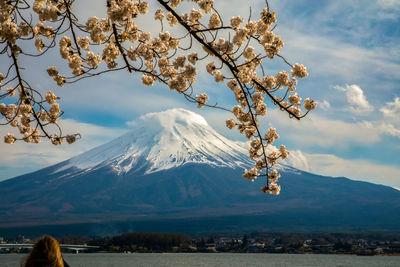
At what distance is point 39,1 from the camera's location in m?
4.60

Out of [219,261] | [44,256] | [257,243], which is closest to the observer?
[44,256]

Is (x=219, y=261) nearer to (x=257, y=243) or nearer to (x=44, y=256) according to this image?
(x=257, y=243)

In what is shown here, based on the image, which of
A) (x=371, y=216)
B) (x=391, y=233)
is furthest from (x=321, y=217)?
(x=391, y=233)

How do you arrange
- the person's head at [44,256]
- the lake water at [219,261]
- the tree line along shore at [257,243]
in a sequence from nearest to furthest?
the person's head at [44,256] < the lake water at [219,261] < the tree line along shore at [257,243]

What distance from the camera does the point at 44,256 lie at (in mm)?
3082

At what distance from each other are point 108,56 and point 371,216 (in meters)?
196

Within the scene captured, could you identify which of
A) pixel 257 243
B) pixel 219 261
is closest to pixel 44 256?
pixel 219 261

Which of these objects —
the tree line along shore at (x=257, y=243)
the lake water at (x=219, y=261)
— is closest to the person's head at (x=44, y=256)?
the lake water at (x=219, y=261)

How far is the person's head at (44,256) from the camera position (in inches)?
121

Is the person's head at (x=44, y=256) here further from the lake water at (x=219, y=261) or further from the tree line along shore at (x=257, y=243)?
the tree line along shore at (x=257, y=243)

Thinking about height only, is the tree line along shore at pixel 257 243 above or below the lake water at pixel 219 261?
above

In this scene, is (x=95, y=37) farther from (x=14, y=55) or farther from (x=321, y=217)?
(x=321, y=217)

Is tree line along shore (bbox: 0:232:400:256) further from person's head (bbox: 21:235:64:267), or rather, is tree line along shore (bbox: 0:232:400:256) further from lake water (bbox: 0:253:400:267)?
person's head (bbox: 21:235:64:267)

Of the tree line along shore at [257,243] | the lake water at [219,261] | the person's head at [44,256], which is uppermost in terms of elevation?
the person's head at [44,256]
